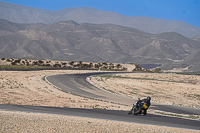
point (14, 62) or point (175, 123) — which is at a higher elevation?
point (14, 62)

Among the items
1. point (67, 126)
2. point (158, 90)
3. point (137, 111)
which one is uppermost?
point (158, 90)

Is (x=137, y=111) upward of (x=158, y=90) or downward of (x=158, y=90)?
downward

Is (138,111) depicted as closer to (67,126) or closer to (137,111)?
(137,111)

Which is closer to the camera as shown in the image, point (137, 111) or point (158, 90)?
point (137, 111)

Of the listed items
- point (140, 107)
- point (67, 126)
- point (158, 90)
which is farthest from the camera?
point (158, 90)

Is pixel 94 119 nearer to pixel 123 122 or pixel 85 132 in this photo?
pixel 123 122

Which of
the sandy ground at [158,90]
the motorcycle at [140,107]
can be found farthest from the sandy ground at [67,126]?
the sandy ground at [158,90]

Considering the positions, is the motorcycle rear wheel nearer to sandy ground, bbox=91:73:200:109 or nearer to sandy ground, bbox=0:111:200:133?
sandy ground, bbox=0:111:200:133

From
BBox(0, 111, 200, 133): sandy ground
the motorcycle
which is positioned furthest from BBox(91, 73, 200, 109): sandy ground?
BBox(0, 111, 200, 133): sandy ground

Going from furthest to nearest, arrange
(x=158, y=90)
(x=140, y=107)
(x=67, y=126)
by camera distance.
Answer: (x=158, y=90) < (x=140, y=107) < (x=67, y=126)

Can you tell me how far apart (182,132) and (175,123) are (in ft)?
7.56

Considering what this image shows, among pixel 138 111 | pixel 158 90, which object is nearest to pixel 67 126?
pixel 138 111

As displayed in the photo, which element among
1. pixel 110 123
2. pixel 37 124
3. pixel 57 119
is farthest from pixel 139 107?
pixel 37 124

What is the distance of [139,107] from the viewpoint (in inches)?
634
